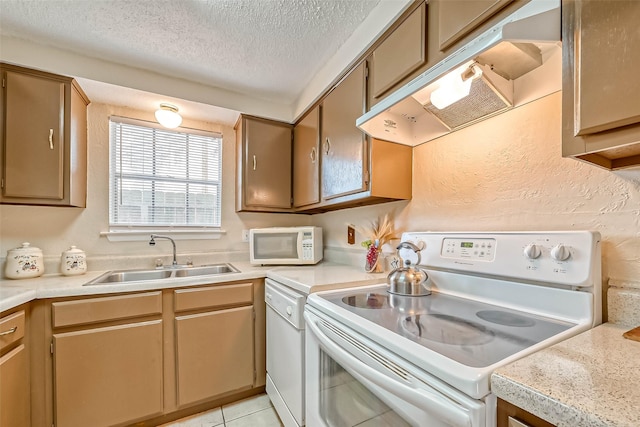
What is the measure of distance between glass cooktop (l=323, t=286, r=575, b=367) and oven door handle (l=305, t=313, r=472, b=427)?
0.09 meters

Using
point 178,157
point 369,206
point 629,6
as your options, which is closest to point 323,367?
point 369,206

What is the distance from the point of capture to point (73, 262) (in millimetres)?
1815

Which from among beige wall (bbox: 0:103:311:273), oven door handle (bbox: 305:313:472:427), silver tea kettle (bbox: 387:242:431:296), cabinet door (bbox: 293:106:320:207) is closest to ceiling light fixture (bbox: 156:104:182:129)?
beige wall (bbox: 0:103:311:273)

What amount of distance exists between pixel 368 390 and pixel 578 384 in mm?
513

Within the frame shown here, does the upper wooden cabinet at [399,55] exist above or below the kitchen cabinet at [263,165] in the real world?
above

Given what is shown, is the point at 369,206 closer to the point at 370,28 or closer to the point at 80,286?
the point at 370,28

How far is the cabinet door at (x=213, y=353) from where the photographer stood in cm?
168

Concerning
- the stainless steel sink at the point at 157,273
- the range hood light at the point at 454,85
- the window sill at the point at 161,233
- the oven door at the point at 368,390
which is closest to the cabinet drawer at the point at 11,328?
the stainless steel sink at the point at 157,273

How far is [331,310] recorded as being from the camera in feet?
3.32

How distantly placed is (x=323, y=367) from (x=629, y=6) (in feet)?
4.45

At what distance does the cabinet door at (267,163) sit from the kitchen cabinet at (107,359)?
1.08 metres

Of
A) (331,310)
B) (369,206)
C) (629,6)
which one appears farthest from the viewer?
(369,206)

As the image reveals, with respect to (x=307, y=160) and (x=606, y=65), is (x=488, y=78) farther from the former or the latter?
(x=307, y=160)

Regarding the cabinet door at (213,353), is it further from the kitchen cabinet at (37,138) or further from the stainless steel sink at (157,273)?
the kitchen cabinet at (37,138)
